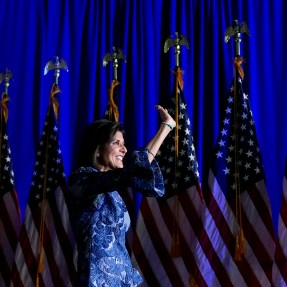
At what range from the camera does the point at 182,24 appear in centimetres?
347

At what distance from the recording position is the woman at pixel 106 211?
173cm

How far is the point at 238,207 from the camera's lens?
300 centimetres

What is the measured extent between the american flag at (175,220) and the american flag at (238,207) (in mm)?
81

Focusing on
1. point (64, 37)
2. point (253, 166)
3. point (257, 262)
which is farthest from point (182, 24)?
point (257, 262)

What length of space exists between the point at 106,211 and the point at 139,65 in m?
1.82

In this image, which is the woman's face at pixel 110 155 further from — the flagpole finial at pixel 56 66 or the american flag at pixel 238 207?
the flagpole finial at pixel 56 66

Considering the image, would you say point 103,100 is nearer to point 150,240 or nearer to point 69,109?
point 69,109

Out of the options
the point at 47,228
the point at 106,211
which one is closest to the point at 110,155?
the point at 106,211

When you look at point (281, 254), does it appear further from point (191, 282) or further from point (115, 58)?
point (115, 58)

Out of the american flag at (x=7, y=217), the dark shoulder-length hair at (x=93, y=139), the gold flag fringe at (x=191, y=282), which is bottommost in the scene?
the gold flag fringe at (x=191, y=282)

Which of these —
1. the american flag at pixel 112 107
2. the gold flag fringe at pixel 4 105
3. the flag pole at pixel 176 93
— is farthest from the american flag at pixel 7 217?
the flag pole at pixel 176 93

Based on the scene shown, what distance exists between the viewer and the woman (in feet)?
5.67

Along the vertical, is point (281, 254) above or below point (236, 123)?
below

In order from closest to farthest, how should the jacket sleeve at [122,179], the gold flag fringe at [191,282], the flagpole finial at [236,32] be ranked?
the jacket sleeve at [122,179] < the gold flag fringe at [191,282] < the flagpole finial at [236,32]
